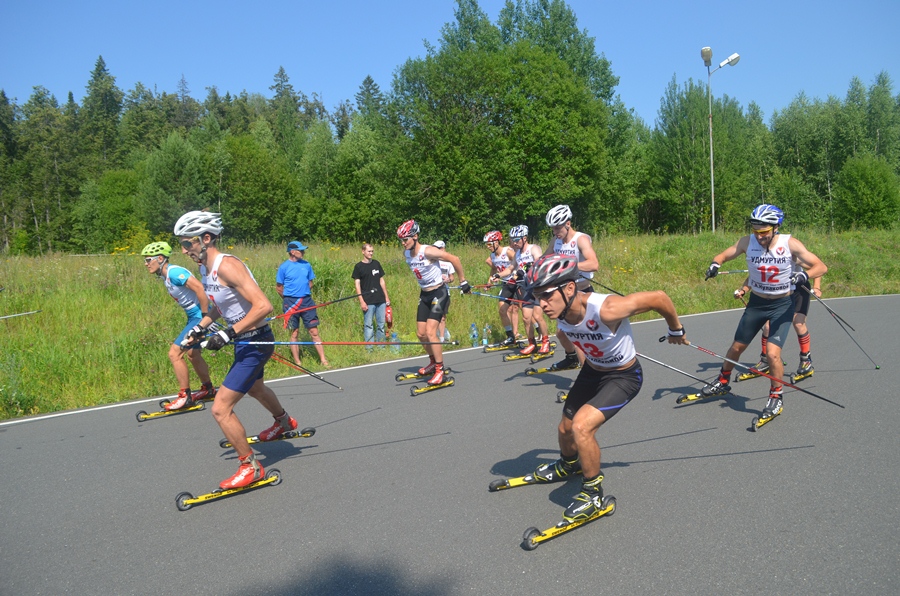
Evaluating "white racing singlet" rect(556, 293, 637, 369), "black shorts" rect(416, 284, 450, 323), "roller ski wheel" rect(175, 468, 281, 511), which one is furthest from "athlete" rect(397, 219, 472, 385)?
"white racing singlet" rect(556, 293, 637, 369)

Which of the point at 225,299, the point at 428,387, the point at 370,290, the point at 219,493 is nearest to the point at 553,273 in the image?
the point at 225,299

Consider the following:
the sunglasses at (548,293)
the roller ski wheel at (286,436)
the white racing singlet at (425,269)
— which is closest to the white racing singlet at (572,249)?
the white racing singlet at (425,269)

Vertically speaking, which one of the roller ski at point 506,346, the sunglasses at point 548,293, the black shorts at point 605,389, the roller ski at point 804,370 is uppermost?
the sunglasses at point 548,293

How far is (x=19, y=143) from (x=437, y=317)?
88.6 meters

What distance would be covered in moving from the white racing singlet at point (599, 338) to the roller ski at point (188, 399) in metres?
5.60

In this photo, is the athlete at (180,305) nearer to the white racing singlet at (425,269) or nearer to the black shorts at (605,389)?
the white racing singlet at (425,269)

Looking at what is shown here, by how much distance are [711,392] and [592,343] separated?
3800 millimetres

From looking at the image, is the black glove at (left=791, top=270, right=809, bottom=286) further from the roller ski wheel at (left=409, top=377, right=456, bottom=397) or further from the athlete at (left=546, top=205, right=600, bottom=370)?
the roller ski wheel at (left=409, top=377, right=456, bottom=397)

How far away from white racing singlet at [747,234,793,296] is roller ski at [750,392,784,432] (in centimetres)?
124

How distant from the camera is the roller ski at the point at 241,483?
520 cm

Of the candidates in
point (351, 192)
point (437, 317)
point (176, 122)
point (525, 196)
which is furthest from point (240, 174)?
point (437, 317)

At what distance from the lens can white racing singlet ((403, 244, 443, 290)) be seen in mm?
9344

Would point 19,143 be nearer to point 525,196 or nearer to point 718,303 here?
point 525,196

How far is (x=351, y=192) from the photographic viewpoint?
5694 cm
